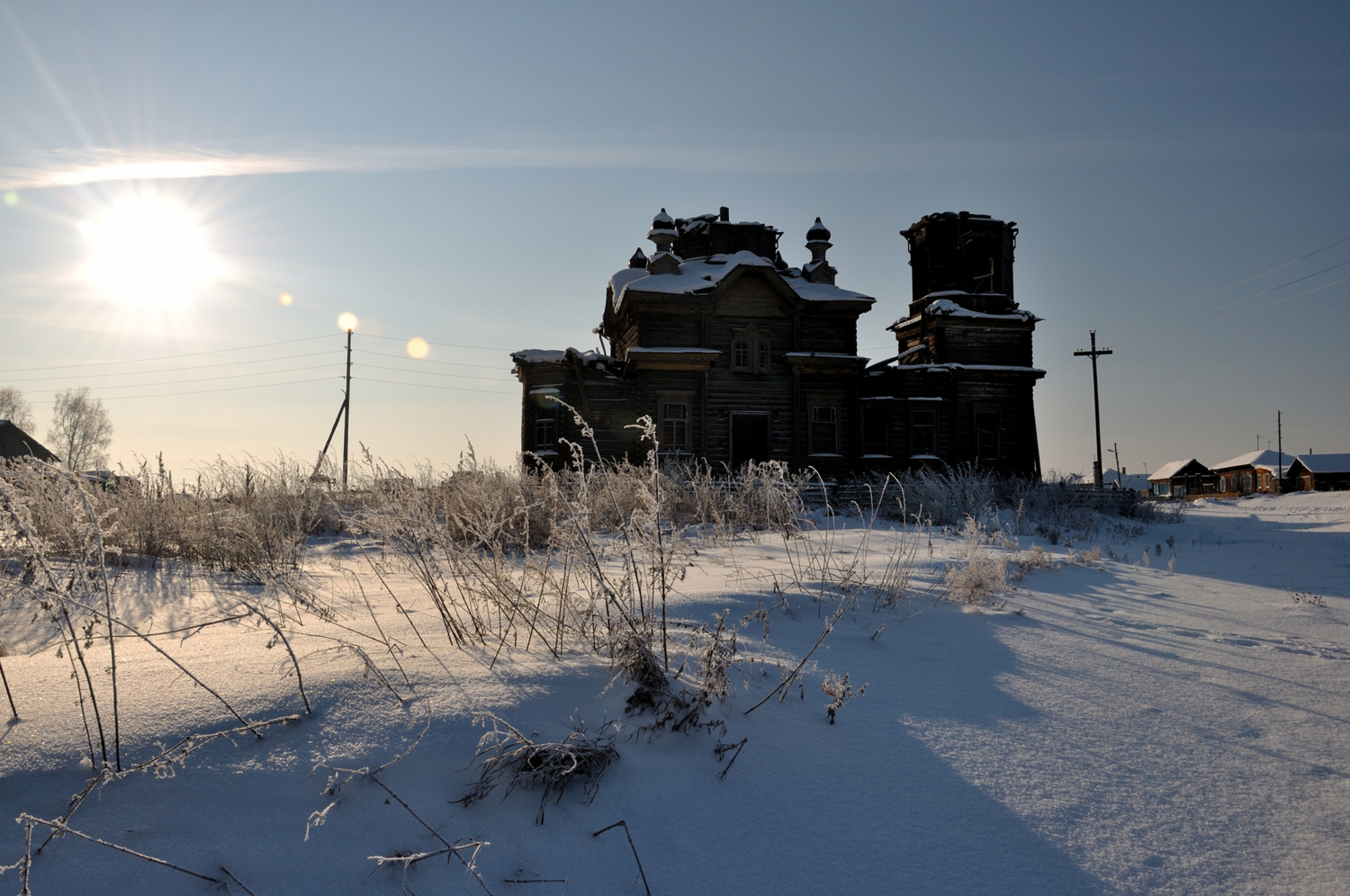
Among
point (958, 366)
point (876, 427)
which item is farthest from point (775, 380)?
point (958, 366)

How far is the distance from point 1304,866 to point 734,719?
1395mm

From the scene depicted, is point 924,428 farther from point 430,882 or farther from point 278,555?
point 430,882

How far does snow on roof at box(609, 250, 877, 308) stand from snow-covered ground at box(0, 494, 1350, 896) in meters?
17.3

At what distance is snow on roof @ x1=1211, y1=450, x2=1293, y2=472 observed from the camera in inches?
2517

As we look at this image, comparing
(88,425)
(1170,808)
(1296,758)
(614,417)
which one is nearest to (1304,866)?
(1170,808)

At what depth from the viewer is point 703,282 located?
20.1m

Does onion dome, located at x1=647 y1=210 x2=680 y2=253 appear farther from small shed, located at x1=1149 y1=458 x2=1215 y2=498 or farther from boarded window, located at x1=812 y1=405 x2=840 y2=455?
small shed, located at x1=1149 y1=458 x2=1215 y2=498

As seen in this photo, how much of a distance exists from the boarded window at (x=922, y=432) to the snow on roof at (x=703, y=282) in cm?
445

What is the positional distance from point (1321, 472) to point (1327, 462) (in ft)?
5.18

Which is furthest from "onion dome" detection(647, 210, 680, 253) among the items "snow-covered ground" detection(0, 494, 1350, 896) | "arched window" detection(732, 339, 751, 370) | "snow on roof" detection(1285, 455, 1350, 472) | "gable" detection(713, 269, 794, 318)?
"snow on roof" detection(1285, 455, 1350, 472)

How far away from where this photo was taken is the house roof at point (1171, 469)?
7000 centimetres

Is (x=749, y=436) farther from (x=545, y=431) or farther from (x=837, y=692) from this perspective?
(x=837, y=692)

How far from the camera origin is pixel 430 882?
141 centimetres

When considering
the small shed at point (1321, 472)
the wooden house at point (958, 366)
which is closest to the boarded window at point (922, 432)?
the wooden house at point (958, 366)
